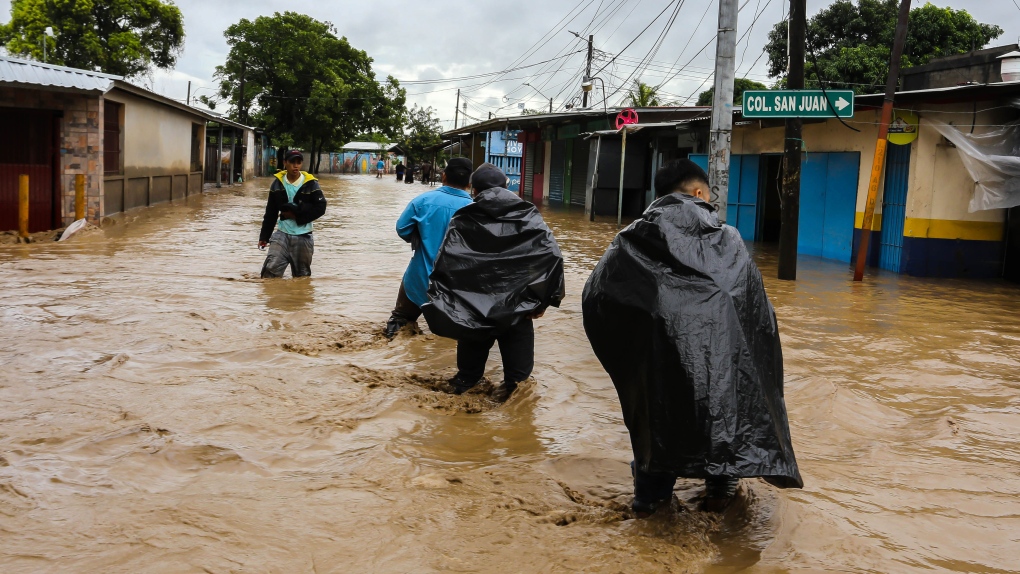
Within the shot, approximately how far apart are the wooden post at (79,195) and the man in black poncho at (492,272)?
1211 cm

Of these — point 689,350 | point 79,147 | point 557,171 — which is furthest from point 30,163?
point 557,171

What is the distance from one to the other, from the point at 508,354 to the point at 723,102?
4444mm

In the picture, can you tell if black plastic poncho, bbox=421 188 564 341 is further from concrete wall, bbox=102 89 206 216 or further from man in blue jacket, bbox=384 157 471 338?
concrete wall, bbox=102 89 206 216

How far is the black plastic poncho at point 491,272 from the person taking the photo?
5.24 meters

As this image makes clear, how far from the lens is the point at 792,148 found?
11.3 metres

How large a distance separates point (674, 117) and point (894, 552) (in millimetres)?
22241

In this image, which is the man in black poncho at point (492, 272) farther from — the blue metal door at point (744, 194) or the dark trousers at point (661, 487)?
the blue metal door at point (744, 194)

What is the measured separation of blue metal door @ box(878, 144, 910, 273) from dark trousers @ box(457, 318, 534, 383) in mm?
9653

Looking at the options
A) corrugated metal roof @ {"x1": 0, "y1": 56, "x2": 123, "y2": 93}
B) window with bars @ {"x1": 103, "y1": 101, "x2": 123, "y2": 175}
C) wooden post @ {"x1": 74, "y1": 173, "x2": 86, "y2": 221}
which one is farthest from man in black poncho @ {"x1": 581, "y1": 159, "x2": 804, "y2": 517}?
window with bars @ {"x1": 103, "y1": 101, "x2": 123, "y2": 175}

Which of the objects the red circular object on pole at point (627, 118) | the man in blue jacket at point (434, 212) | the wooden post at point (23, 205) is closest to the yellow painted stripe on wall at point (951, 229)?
the red circular object on pole at point (627, 118)

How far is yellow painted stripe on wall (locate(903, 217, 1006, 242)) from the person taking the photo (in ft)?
42.8

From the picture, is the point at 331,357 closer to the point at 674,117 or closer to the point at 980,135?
the point at 980,135

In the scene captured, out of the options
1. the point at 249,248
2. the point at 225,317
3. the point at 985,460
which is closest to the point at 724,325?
the point at 985,460

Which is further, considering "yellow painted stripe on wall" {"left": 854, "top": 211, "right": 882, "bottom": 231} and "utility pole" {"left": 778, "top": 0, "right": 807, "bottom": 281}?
"yellow painted stripe on wall" {"left": 854, "top": 211, "right": 882, "bottom": 231}
